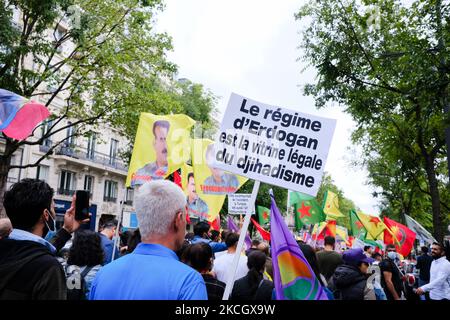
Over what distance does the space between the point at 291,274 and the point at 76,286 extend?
79.8 inches

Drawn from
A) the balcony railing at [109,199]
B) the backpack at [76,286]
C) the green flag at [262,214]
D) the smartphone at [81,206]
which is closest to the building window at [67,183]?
the balcony railing at [109,199]

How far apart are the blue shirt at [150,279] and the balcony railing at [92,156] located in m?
31.0

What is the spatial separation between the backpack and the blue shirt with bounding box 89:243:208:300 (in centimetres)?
188

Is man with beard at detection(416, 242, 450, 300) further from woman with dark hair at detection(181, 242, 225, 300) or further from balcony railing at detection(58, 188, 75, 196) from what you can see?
balcony railing at detection(58, 188, 75, 196)

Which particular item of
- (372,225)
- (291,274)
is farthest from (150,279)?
(372,225)

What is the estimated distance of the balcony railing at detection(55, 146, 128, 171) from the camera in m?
32.7

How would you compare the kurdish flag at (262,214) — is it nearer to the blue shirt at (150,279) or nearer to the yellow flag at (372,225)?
the yellow flag at (372,225)

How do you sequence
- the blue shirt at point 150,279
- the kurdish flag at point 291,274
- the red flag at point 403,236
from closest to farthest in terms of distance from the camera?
1. the blue shirt at point 150,279
2. the kurdish flag at point 291,274
3. the red flag at point 403,236

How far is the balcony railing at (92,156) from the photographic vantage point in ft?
107

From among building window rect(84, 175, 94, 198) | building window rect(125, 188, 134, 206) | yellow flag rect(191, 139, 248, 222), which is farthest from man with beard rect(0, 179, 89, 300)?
building window rect(125, 188, 134, 206)

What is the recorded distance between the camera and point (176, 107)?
1881 cm

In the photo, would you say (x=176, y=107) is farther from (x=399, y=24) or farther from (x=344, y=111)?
(x=399, y=24)

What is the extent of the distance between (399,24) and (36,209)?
1166 cm
